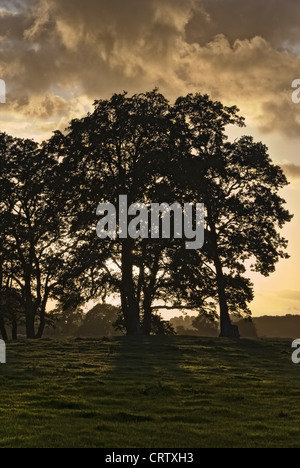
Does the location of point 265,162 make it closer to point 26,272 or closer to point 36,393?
point 26,272

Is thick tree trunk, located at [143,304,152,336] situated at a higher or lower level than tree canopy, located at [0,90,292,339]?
lower

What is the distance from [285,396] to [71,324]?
395ft

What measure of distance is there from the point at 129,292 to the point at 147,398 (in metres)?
27.7

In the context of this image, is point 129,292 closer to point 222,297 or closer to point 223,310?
point 222,297

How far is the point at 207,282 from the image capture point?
51.2m

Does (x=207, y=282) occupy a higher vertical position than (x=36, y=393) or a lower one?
higher

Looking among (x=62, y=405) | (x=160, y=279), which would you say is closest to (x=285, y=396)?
(x=62, y=405)

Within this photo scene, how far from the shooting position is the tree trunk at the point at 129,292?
49.6 meters
